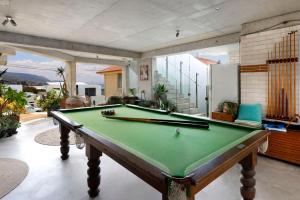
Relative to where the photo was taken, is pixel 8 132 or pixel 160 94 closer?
pixel 8 132

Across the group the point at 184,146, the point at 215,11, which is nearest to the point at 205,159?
the point at 184,146

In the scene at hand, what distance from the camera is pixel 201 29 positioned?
4852 mm

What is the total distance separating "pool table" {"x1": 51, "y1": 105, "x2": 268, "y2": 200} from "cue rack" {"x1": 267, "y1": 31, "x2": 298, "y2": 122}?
2246mm

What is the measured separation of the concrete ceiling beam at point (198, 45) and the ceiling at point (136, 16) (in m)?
0.21

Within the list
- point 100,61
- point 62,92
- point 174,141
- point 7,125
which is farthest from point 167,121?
point 100,61

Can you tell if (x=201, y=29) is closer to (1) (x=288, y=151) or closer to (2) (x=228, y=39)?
(2) (x=228, y=39)

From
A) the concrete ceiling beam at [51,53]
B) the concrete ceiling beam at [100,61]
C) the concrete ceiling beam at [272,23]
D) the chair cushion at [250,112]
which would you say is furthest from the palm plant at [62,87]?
the concrete ceiling beam at [272,23]

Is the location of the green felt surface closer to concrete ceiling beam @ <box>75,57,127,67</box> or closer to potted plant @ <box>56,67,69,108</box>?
potted plant @ <box>56,67,69,108</box>

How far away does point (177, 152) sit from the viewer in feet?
5.04

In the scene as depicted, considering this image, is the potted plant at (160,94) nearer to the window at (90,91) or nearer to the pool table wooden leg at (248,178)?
the pool table wooden leg at (248,178)

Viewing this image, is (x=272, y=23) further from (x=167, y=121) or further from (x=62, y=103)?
(x=62, y=103)

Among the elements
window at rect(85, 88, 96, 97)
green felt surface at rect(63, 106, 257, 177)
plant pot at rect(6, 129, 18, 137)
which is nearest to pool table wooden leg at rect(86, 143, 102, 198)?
green felt surface at rect(63, 106, 257, 177)

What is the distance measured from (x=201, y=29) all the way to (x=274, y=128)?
2876 mm

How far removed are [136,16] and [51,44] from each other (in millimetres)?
3318
